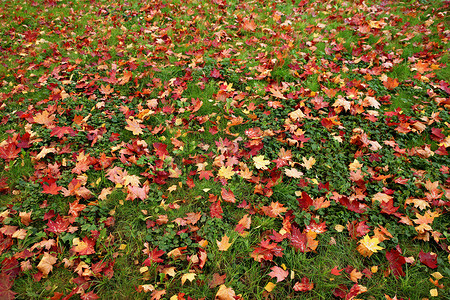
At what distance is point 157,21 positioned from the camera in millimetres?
5102

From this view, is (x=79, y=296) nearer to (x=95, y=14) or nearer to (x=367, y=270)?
(x=367, y=270)

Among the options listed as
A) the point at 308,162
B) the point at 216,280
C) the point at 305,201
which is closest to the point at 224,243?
the point at 216,280

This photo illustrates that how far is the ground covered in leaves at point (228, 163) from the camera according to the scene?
1841mm

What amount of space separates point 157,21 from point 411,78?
15.4 ft

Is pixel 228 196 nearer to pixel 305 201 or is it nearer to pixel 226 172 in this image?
pixel 226 172

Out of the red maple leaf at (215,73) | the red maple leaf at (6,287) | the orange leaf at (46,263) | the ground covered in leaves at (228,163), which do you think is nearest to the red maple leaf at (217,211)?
the ground covered in leaves at (228,163)

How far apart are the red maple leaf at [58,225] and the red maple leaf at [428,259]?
2848 millimetres

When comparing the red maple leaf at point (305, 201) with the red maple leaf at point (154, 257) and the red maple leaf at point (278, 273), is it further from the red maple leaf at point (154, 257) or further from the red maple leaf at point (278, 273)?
the red maple leaf at point (154, 257)

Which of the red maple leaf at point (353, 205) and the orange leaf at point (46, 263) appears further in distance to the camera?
the red maple leaf at point (353, 205)

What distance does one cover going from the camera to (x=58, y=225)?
79.5 inches

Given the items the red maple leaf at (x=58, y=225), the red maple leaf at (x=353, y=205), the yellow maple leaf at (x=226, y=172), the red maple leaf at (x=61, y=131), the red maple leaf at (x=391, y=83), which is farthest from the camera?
the red maple leaf at (x=391, y=83)

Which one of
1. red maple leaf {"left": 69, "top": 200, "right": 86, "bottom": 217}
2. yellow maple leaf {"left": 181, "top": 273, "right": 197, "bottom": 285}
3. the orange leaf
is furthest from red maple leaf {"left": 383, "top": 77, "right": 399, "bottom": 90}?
the orange leaf

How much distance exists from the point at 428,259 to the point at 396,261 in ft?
0.81

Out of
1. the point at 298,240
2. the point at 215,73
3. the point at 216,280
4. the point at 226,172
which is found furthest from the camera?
the point at 215,73
